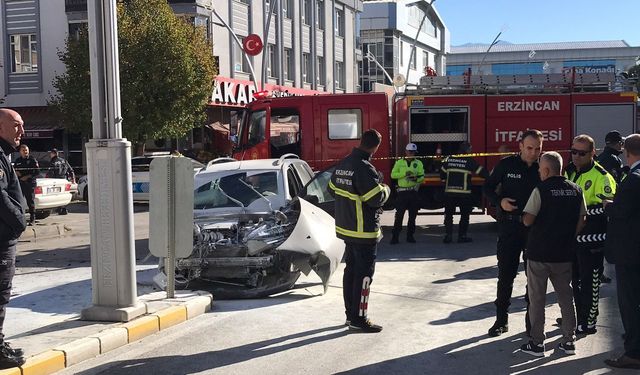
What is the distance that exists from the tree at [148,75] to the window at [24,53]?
186 inches

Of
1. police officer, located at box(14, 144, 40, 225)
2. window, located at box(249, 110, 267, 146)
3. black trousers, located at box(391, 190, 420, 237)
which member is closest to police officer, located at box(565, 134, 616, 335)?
black trousers, located at box(391, 190, 420, 237)

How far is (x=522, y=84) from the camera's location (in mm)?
15078

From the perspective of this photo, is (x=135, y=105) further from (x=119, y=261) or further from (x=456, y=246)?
(x=119, y=261)

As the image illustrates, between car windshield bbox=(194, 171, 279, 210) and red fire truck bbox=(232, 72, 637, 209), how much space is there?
4632 mm

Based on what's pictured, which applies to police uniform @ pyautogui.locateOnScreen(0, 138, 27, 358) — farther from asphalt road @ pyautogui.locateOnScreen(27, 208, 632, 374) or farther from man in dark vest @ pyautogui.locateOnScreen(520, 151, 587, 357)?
man in dark vest @ pyautogui.locateOnScreen(520, 151, 587, 357)

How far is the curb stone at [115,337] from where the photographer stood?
572cm

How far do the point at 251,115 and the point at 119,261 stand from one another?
8.72 m

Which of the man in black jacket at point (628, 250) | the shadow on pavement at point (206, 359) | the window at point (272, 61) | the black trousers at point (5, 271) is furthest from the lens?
the window at point (272, 61)

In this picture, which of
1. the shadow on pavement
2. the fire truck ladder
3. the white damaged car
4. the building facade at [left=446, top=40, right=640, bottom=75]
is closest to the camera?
the shadow on pavement

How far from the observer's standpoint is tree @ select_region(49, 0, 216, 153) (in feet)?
78.2

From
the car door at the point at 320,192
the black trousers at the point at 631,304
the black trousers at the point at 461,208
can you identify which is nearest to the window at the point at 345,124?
the black trousers at the point at 461,208

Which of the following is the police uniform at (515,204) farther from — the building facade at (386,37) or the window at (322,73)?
the building facade at (386,37)

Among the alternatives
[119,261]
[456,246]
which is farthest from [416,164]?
[119,261]

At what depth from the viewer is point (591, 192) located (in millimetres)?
6930
